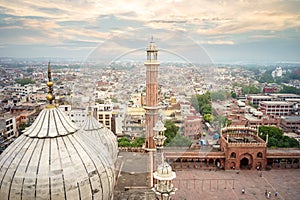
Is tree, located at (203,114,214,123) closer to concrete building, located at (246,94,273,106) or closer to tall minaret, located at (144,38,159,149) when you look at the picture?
tall minaret, located at (144,38,159,149)

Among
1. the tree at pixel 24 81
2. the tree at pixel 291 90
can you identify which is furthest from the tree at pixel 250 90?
the tree at pixel 24 81

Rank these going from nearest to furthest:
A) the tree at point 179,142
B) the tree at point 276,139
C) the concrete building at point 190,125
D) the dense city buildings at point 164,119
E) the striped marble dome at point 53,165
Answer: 1. the striped marble dome at point 53,165
2. the dense city buildings at point 164,119
3. the tree at point 179,142
4. the concrete building at point 190,125
5. the tree at point 276,139

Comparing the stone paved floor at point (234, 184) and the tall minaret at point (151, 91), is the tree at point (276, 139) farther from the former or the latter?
the tall minaret at point (151, 91)

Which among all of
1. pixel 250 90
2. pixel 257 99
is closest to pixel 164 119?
pixel 257 99

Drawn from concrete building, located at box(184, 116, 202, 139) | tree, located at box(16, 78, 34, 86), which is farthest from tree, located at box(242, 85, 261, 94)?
tree, located at box(16, 78, 34, 86)

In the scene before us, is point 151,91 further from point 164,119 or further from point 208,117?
point 208,117
